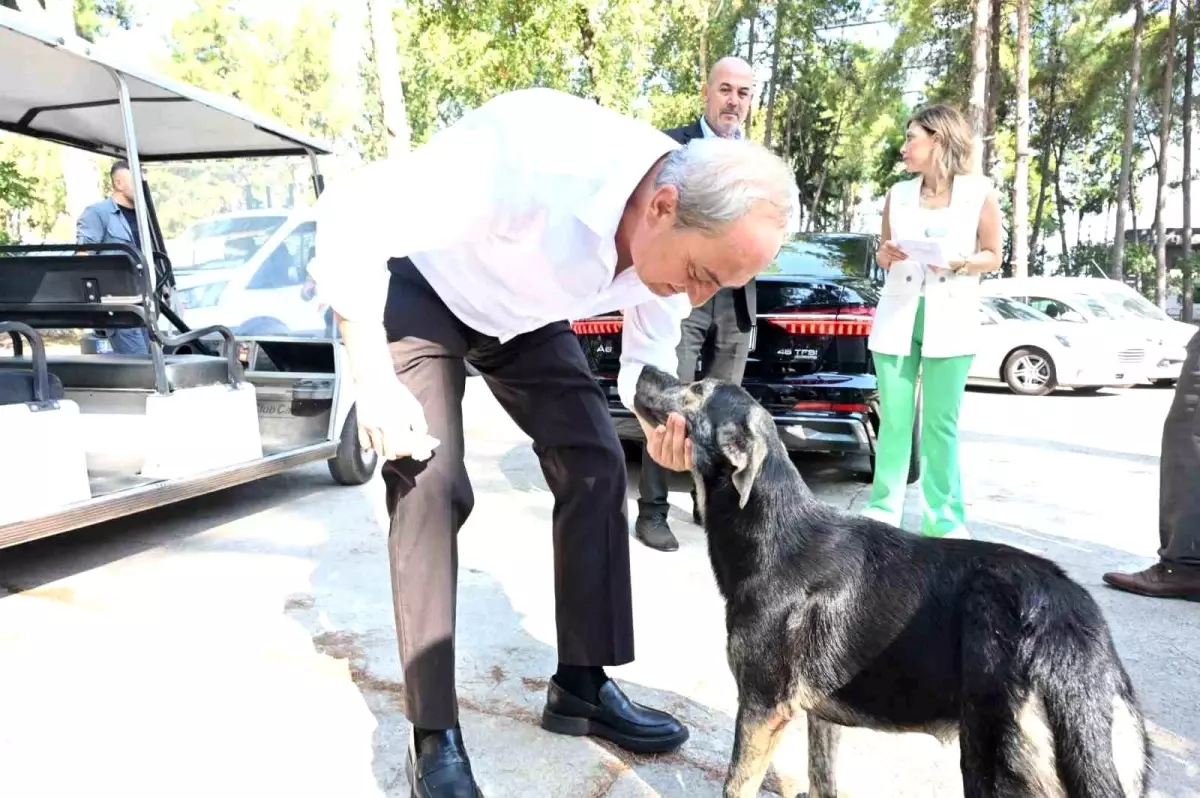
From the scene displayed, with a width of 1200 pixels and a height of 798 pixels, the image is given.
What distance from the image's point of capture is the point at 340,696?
284 centimetres

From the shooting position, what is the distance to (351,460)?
5.76 metres

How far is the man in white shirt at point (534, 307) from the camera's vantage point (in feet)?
5.98

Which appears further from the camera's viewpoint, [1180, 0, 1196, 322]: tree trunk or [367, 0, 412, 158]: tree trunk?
[1180, 0, 1196, 322]: tree trunk

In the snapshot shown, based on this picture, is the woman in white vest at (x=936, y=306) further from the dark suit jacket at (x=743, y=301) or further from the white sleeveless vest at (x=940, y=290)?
the dark suit jacket at (x=743, y=301)

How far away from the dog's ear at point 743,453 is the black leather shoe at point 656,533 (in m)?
2.26

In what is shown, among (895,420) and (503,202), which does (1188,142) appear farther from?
(503,202)

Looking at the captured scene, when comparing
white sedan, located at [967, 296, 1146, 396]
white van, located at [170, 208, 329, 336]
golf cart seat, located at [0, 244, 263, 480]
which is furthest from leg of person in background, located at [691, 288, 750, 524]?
white sedan, located at [967, 296, 1146, 396]

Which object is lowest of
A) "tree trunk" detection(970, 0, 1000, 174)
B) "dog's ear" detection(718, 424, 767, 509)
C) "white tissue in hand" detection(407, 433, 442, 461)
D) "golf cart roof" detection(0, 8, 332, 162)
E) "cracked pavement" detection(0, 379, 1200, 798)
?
"cracked pavement" detection(0, 379, 1200, 798)

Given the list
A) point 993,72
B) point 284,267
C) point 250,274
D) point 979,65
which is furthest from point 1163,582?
point 993,72

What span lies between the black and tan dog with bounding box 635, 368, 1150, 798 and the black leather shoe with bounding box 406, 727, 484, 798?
0.73 meters

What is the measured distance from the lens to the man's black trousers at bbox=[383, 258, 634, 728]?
219cm

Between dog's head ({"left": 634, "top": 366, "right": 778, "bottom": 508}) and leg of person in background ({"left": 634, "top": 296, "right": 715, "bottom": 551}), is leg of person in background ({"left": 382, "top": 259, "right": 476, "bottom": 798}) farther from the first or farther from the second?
leg of person in background ({"left": 634, "top": 296, "right": 715, "bottom": 551})

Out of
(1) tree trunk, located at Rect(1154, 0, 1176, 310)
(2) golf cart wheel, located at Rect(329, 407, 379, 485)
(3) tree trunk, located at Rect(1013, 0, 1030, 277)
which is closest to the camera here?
(2) golf cart wheel, located at Rect(329, 407, 379, 485)

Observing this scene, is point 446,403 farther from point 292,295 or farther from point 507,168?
point 292,295
